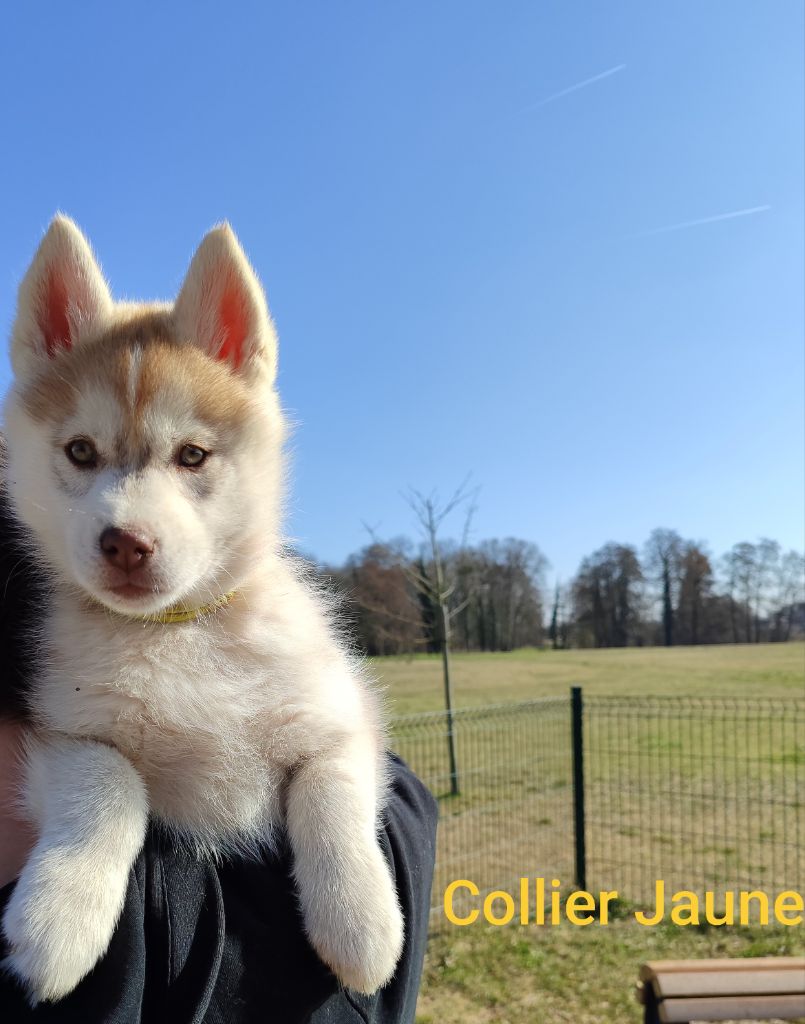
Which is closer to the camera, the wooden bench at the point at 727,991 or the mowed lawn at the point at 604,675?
the wooden bench at the point at 727,991

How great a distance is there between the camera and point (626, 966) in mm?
6375

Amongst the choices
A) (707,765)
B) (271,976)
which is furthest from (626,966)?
(707,765)

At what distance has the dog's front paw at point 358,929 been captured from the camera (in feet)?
4.59

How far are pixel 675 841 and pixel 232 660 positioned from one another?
8.33 metres

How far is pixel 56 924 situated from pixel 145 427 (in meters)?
0.90

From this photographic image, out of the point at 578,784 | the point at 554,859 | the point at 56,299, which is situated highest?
the point at 56,299

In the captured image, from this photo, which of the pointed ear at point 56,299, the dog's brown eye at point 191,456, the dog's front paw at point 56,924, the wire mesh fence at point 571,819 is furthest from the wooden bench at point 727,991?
the wire mesh fence at point 571,819

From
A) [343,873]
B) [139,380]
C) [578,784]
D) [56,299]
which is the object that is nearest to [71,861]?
[343,873]

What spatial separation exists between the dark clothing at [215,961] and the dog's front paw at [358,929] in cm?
3

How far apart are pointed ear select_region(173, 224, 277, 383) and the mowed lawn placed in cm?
1166

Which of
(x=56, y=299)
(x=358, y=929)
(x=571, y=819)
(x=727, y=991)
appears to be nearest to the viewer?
(x=358, y=929)

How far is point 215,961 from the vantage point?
127 cm

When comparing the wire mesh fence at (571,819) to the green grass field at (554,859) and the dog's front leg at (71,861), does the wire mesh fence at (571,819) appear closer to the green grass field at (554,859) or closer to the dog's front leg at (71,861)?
the green grass field at (554,859)

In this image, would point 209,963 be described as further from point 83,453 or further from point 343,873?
point 83,453
